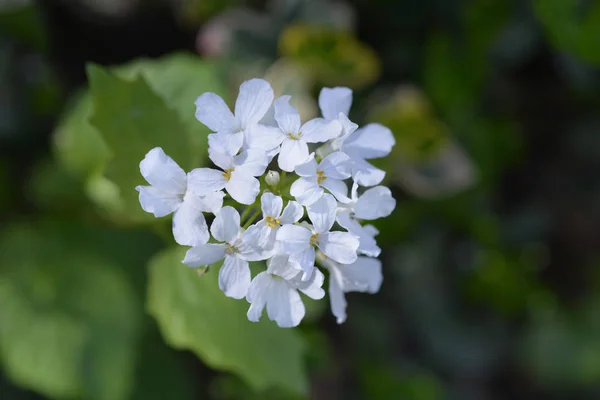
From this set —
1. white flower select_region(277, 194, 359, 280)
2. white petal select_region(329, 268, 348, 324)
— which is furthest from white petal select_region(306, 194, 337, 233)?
white petal select_region(329, 268, 348, 324)

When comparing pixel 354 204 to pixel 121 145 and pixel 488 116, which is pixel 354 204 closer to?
pixel 121 145

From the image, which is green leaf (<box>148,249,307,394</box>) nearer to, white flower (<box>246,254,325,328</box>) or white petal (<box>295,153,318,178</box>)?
white flower (<box>246,254,325,328</box>)

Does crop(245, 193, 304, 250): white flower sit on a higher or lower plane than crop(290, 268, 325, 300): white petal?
higher

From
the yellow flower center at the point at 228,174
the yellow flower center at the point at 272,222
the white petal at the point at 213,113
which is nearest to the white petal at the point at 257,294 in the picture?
the yellow flower center at the point at 272,222

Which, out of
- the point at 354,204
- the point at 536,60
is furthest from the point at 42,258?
the point at 536,60

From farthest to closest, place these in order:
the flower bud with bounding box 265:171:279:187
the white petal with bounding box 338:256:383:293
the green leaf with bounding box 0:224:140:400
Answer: the green leaf with bounding box 0:224:140:400 → the white petal with bounding box 338:256:383:293 → the flower bud with bounding box 265:171:279:187

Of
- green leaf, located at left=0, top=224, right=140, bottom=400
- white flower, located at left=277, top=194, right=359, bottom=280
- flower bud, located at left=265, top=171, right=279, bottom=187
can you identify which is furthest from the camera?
green leaf, located at left=0, top=224, right=140, bottom=400

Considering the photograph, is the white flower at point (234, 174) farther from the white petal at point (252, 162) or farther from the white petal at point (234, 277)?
the white petal at point (234, 277)
